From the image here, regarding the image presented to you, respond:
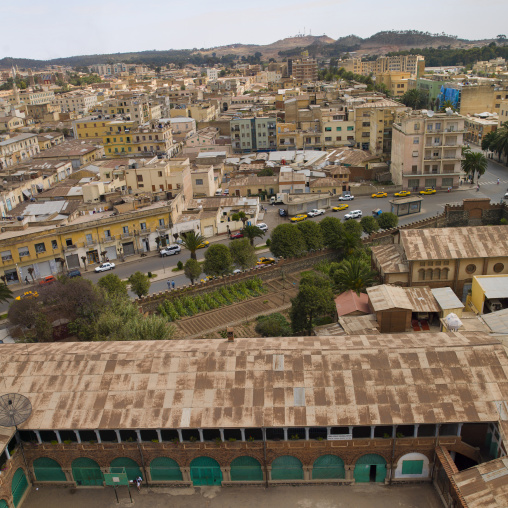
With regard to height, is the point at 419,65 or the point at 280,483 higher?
the point at 419,65

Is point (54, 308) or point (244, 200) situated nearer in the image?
point (54, 308)

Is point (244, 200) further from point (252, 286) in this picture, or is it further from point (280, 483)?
point (280, 483)

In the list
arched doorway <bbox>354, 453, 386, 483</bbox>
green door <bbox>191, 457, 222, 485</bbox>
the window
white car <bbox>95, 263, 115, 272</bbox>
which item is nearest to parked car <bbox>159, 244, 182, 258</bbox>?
white car <bbox>95, 263, 115, 272</bbox>

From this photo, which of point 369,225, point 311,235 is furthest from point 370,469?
point 369,225

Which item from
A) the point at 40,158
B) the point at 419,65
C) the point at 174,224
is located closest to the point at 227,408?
the point at 174,224

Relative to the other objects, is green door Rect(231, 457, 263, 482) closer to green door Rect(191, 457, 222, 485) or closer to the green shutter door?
green door Rect(191, 457, 222, 485)

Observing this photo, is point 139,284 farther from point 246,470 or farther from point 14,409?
point 246,470

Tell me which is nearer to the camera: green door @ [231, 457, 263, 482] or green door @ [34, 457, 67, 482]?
green door @ [231, 457, 263, 482]
